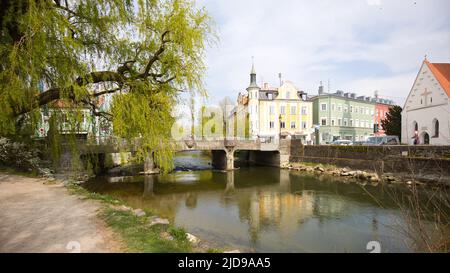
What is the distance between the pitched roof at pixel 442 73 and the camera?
96.8 feet

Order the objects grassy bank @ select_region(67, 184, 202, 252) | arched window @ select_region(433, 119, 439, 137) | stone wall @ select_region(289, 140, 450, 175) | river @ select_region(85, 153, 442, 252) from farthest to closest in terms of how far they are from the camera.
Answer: arched window @ select_region(433, 119, 439, 137)
stone wall @ select_region(289, 140, 450, 175)
river @ select_region(85, 153, 442, 252)
grassy bank @ select_region(67, 184, 202, 252)

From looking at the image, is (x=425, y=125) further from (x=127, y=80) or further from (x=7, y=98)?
(x=7, y=98)

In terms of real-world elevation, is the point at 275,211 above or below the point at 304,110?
below

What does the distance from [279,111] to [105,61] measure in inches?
1788

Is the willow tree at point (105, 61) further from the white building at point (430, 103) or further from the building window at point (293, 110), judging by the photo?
the building window at point (293, 110)

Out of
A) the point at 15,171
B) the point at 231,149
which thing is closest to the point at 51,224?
the point at 15,171

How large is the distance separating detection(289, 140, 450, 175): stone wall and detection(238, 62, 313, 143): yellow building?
39.2 feet

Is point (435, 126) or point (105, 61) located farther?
point (435, 126)

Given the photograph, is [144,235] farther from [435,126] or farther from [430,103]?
[430,103]

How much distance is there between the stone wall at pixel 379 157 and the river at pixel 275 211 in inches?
145

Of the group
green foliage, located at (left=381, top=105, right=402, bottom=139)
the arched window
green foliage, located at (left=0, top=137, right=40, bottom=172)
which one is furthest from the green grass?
green foliage, located at (left=381, top=105, right=402, bottom=139)

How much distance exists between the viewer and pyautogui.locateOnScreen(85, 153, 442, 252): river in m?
10.3

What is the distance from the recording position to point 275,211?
599 inches

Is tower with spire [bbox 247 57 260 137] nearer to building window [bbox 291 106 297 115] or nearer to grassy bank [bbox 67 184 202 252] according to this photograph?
building window [bbox 291 106 297 115]
